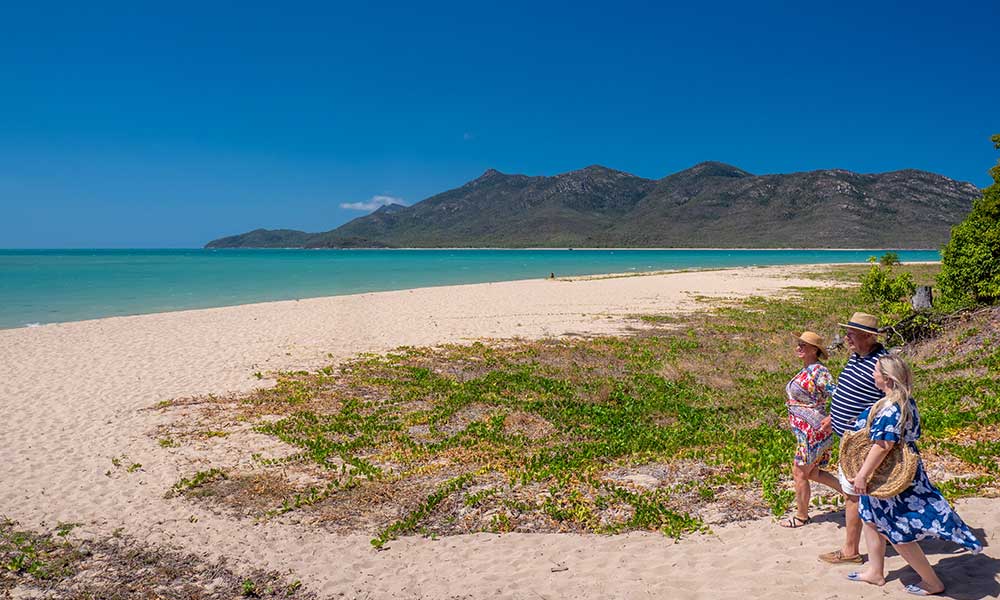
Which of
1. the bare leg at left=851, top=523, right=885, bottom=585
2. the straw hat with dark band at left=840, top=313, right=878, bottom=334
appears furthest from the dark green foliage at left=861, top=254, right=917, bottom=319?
the bare leg at left=851, top=523, right=885, bottom=585

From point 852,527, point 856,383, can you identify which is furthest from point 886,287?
point 856,383

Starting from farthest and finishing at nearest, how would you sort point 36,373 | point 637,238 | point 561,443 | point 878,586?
point 637,238
point 36,373
point 561,443
point 878,586

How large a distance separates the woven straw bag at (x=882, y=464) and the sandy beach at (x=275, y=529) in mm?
935

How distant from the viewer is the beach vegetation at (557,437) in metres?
6.75

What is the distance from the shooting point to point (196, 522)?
22.2ft

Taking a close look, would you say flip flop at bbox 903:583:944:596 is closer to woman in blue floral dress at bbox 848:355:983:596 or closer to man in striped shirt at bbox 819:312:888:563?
woman in blue floral dress at bbox 848:355:983:596

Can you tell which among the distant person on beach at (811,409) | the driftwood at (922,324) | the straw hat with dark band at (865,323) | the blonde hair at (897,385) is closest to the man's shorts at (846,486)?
the blonde hair at (897,385)

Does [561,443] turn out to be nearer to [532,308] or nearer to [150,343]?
[150,343]

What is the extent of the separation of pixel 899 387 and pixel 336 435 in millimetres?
7965

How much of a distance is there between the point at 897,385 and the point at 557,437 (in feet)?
18.6

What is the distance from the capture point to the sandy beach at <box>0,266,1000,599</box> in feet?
16.8

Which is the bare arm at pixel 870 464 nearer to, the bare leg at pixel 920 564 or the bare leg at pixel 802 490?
the bare leg at pixel 920 564

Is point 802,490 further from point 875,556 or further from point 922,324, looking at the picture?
point 922,324

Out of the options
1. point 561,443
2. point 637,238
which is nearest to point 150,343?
point 561,443
